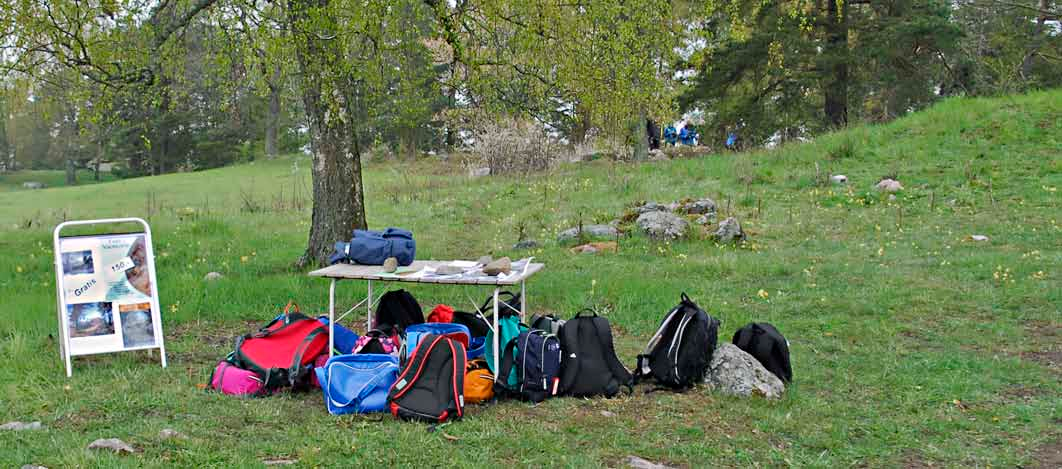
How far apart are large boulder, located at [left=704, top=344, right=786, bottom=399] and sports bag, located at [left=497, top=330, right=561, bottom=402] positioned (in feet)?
3.70

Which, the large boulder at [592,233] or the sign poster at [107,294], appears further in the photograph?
the large boulder at [592,233]

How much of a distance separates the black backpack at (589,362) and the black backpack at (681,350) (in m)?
0.22

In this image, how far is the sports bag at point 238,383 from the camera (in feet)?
17.6

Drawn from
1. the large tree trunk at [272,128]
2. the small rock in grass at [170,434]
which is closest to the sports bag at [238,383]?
the small rock in grass at [170,434]

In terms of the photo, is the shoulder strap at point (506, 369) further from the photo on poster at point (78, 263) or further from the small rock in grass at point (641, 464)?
the photo on poster at point (78, 263)

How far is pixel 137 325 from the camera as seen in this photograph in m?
6.00

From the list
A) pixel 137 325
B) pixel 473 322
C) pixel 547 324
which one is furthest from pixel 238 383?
pixel 547 324

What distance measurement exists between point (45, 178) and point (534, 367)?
178ft

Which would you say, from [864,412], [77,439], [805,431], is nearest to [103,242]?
[77,439]

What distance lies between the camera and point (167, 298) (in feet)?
26.8

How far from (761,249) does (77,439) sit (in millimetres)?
8793

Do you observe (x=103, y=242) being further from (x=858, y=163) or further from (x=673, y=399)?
(x=858, y=163)

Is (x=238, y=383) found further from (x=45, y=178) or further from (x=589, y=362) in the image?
(x=45, y=178)

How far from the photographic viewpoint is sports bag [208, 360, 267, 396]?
17.6 ft
